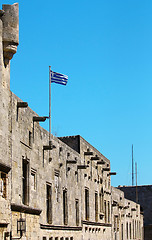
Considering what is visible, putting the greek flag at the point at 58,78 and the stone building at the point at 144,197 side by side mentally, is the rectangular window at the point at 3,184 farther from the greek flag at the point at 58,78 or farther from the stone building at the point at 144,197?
the stone building at the point at 144,197

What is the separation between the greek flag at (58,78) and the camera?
1006 inches

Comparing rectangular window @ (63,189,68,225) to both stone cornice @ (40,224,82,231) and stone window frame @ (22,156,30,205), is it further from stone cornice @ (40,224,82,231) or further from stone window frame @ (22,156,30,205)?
stone window frame @ (22,156,30,205)

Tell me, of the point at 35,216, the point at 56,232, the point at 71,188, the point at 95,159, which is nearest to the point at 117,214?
the point at 95,159

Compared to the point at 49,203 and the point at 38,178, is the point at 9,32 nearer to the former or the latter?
the point at 38,178

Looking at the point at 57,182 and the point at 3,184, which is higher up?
the point at 57,182

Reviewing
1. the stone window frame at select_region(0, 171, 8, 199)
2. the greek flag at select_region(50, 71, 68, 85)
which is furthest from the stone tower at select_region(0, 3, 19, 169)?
the greek flag at select_region(50, 71, 68, 85)

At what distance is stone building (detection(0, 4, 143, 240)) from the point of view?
18391 millimetres

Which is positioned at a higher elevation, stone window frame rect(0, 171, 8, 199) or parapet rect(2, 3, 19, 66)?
parapet rect(2, 3, 19, 66)

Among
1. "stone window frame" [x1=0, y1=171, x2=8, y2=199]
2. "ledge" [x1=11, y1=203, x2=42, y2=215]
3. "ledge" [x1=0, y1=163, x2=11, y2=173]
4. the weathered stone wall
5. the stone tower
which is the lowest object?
the weathered stone wall

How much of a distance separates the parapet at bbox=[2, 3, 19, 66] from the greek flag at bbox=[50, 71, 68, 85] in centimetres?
686

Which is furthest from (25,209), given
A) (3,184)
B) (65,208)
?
(65,208)

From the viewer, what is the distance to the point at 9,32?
18531mm

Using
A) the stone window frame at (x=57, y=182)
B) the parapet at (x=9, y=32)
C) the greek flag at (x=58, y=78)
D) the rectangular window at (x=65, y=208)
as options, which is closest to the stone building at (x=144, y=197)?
the rectangular window at (x=65, y=208)

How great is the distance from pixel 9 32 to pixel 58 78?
7.30 metres
